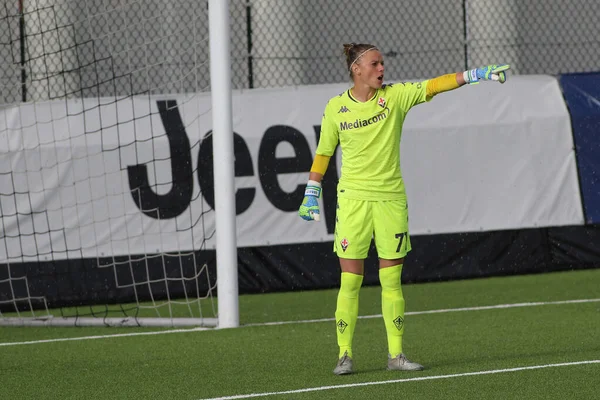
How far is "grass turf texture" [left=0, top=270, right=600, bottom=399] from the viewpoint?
6617mm

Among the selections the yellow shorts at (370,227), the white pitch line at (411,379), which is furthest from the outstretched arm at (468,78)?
the white pitch line at (411,379)

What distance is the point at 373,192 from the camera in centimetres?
720

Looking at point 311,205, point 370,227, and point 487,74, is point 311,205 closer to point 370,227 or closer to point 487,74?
point 370,227

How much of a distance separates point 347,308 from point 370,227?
1.75ft

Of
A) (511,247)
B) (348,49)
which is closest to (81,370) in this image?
(348,49)

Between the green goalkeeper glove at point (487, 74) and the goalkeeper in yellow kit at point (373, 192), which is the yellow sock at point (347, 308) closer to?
the goalkeeper in yellow kit at point (373, 192)

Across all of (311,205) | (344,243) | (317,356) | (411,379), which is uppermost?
(311,205)

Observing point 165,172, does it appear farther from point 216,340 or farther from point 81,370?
point 81,370

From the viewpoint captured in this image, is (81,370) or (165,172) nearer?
(81,370)

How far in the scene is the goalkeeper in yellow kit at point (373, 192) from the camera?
7.18 m

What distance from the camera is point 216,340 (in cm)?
909

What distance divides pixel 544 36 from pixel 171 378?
10829 mm

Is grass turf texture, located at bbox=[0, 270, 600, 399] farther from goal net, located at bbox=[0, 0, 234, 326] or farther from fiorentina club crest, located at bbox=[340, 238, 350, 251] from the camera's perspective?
goal net, located at bbox=[0, 0, 234, 326]

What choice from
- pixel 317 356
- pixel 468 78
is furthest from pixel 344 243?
pixel 468 78
